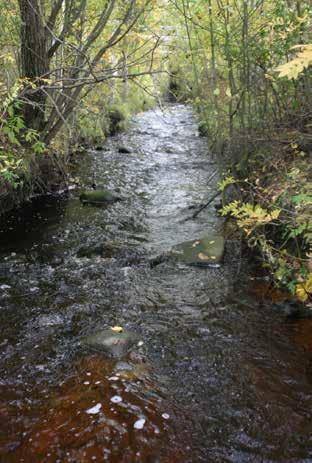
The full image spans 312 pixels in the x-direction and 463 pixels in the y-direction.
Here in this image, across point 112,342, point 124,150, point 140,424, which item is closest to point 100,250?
point 112,342

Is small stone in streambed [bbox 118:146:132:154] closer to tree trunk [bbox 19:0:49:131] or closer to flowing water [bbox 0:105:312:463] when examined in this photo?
tree trunk [bbox 19:0:49:131]

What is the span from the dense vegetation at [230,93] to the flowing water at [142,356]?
2.54ft

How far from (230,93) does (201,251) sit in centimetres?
263

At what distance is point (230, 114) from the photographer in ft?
22.5

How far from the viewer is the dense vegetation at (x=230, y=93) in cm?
513

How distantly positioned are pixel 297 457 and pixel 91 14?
377 inches

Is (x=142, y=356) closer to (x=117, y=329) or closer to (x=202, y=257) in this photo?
(x=117, y=329)

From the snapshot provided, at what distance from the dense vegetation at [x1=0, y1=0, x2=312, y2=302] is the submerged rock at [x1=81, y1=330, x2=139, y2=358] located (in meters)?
1.70

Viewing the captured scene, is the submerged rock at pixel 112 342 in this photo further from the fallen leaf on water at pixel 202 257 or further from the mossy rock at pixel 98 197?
the mossy rock at pixel 98 197

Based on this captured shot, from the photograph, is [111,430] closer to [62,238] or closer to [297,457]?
[297,457]

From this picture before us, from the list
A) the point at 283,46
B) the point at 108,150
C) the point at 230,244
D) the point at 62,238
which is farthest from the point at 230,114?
the point at 108,150

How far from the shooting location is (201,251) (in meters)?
6.72

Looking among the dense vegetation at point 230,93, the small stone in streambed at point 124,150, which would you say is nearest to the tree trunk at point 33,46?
the dense vegetation at point 230,93

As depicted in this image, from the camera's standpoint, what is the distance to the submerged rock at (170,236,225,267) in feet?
21.5
